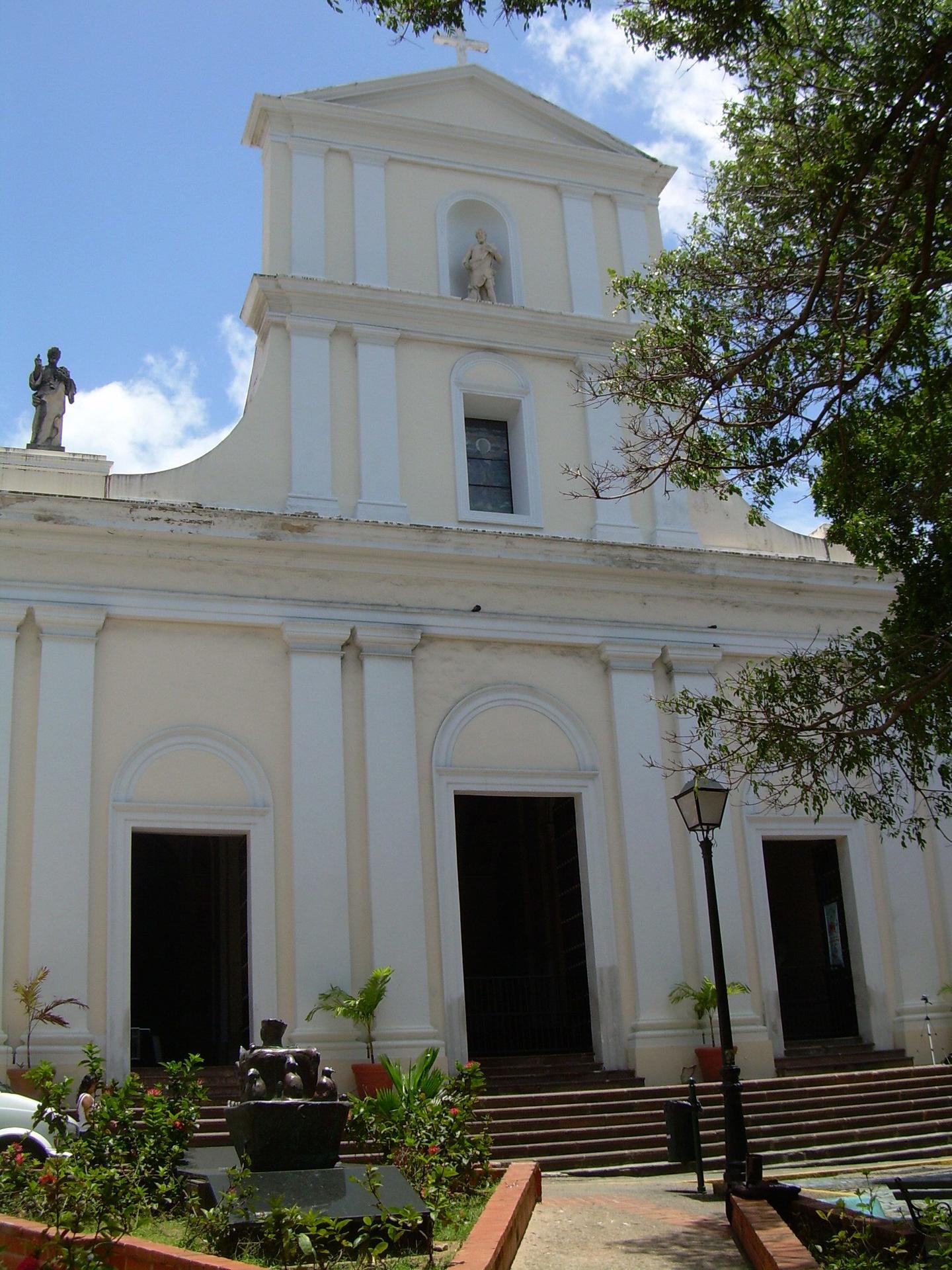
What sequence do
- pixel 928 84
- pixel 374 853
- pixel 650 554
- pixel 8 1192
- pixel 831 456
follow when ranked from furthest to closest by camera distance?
pixel 650 554 → pixel 374 853 → pixel 831 456 → pixel 928 84 → pixel 8 1192

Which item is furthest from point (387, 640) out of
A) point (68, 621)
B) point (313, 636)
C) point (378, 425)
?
point (68, 621)

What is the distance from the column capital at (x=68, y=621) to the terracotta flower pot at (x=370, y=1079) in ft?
17.8

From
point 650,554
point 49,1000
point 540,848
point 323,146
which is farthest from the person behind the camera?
point 540,848

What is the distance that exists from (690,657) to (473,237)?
670 centimetres

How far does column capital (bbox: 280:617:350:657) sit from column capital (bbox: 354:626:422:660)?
0.23 m

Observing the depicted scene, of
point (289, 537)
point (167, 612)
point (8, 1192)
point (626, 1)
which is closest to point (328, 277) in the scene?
point (289, 537)

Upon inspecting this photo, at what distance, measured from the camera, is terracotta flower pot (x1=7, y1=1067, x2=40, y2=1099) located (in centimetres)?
1299

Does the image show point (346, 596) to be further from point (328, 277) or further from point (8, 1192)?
point (8, 1192)

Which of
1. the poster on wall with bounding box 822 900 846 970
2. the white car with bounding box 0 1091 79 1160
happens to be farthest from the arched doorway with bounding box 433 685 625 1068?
the white car with bounding box 0 1091 79 1160

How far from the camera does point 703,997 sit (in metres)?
15.9

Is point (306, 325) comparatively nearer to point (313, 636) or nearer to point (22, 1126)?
point (313, 636)

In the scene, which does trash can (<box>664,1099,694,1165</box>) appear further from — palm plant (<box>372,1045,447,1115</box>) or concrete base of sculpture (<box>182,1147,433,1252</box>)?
concrete base of sculpture (<box>182,1147,433,1252</box>)

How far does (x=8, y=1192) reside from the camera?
789 cm

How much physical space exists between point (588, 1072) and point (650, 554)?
6267 mm
